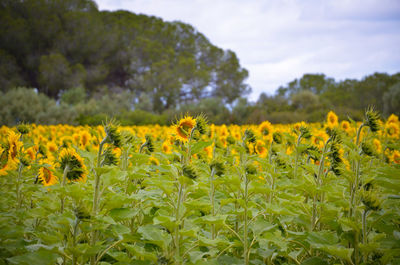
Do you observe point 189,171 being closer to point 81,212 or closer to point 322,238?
point 81,212

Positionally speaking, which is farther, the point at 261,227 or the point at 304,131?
the point at 304,131

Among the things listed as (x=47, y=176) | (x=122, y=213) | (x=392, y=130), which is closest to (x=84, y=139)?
(x=47, y=176)

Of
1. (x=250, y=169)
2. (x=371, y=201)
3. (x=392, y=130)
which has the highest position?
(x=392, y=130)

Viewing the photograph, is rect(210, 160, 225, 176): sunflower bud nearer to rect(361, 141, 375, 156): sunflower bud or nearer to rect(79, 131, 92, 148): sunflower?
rect(361, 141, 375, 156): sunflower bud

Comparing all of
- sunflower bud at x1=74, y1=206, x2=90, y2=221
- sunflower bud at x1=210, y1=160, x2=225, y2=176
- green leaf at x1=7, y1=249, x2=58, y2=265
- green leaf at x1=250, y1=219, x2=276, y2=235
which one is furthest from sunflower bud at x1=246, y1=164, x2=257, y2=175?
green leaf at x1=7, y1=249, x2=58, y2=265

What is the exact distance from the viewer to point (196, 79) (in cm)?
3769

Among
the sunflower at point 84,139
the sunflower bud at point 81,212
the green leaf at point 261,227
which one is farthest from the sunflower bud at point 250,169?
the sunflower at point 84,139

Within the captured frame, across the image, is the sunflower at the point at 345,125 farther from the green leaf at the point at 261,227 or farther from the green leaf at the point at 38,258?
the green leaf at the point at 38,258

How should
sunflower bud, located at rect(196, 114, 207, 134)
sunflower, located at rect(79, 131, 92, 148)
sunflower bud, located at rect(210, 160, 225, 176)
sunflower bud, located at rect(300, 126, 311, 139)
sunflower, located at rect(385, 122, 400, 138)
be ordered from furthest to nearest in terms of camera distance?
sunflower, located at rect(385, 122, 400, 138)
sunflower, located at rect(79, 131, 92, 148)
sunflower bud, located at rect(300, 126, 311, 139)
sunflower bud, located at rect(196, 114, 207, 134)
sunflower bud, located at rect(210, 160, 225, 176)

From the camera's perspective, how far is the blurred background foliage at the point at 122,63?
28.7 m

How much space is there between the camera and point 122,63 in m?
36.9

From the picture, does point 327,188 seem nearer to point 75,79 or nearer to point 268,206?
point 268,206

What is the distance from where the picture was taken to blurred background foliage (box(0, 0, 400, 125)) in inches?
1131

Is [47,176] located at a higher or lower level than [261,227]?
higher
